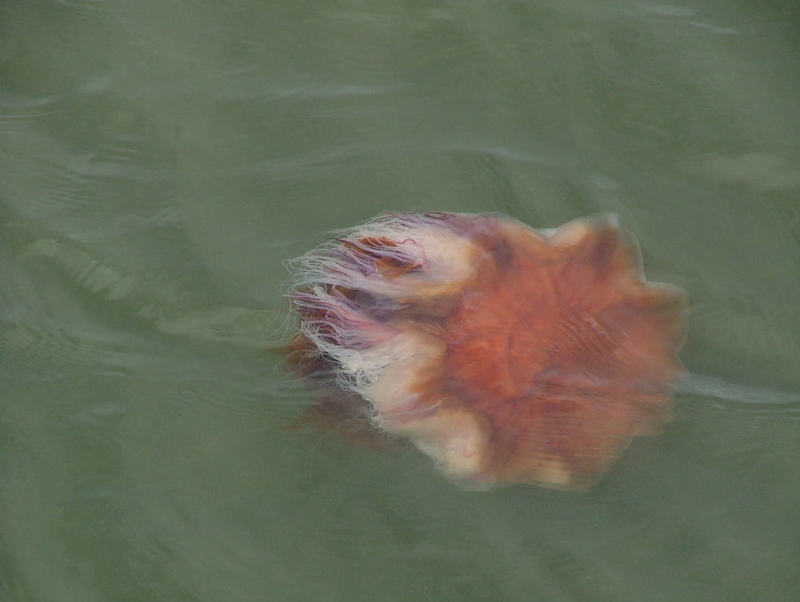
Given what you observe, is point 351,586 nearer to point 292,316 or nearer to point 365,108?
point 292,316

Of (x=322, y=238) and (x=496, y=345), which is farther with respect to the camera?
(x=322, y=238)

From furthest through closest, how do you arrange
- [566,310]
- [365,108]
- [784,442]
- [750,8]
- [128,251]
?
[750,8], [365,108], [128,251], [784,442], [566,310]

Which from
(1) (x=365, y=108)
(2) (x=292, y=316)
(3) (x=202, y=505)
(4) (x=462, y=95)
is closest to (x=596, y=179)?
(4) (x=462, y=95)

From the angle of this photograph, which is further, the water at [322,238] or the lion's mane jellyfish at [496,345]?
the water at [322,238]
